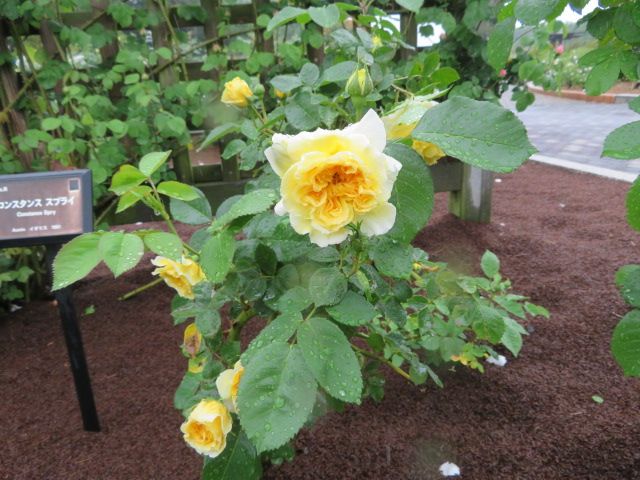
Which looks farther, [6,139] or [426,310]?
[6,139]

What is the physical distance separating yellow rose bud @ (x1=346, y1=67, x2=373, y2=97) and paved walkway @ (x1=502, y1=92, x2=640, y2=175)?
299 centimetres

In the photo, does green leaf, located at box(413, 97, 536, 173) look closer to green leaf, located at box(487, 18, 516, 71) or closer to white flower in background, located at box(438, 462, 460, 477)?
green leaf, located at box(487, 18, 516, 71)

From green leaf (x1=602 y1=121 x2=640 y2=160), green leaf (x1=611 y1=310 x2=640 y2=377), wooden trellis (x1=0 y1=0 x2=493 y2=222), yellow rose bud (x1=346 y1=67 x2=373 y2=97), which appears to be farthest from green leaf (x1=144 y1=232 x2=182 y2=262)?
wooden trellis (x1=0 y1=0 x2=493 y2=222)

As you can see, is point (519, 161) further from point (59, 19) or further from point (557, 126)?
point (557, 126)

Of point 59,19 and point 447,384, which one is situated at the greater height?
point 59,19

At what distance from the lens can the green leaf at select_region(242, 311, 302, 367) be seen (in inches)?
27.0

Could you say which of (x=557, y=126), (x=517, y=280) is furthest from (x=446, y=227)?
(x=557, y=126)

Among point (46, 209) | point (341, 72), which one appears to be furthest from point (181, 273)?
point (46, 209)

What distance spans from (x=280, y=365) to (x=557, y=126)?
833 cm

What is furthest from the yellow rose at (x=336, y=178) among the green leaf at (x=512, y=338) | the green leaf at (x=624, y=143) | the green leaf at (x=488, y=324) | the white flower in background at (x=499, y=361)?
the white flower in background at (x=499, y=361)

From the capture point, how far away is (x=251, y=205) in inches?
25.5

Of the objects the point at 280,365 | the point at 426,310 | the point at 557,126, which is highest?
the point at 280,365

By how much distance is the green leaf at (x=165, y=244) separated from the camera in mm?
716

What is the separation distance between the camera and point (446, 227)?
118 inches
